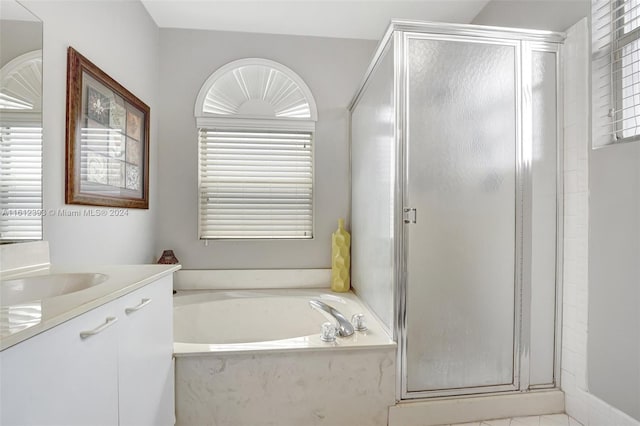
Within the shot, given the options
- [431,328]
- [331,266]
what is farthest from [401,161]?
[331,266]

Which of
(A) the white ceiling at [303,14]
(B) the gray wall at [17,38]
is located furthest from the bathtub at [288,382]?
(A) the white ceiling at [303,14]

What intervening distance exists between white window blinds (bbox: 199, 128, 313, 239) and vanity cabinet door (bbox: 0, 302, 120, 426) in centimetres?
157

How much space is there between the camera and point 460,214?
1476 millimetres

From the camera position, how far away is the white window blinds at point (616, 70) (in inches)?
49.6

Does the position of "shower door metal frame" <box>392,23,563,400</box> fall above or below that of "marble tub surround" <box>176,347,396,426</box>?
above

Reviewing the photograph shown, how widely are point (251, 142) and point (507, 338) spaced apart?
2.09 meters

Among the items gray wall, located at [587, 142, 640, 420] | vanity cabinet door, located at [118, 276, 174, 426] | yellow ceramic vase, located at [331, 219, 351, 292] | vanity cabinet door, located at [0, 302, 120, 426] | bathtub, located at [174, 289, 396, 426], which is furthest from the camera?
yellow ceramic vase, located at [331, 219, 351, 292]

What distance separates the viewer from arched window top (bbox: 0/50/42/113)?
1.04 m

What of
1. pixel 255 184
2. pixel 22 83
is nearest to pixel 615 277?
pixel 255 184

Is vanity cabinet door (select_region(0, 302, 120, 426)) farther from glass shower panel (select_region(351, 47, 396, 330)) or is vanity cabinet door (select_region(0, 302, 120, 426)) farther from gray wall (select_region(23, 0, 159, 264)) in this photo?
glass shower panel (select_region(351, 47, 396, 330))

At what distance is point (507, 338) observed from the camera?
1.51m

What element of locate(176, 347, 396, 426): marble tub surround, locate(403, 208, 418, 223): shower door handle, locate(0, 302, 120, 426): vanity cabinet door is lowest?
locate(176, 347, 396, 426): marble tub surround

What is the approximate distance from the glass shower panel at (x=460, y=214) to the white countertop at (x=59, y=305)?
1.13 meters

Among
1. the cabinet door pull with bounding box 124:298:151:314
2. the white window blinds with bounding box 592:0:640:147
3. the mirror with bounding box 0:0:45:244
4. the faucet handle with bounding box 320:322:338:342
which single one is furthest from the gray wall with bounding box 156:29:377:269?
the white window blinds with bounding box 592:0:640:147
